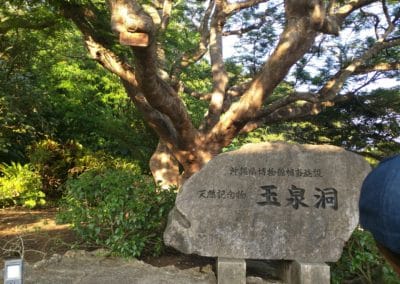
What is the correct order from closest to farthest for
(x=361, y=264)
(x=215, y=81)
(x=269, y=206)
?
(x=269, y=206) < (x=361, y=264) < (x=215, y=81)

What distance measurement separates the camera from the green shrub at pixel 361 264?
499cm

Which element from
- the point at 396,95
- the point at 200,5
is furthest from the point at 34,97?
the point at 396,95

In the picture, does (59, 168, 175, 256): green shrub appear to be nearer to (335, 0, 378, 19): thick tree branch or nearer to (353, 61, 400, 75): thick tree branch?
(335, 0, 378, 19): thick tree branch

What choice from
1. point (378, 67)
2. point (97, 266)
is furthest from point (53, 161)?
point (378, 67)

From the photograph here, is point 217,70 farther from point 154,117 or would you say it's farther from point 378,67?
point 378,67

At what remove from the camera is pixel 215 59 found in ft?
24.4

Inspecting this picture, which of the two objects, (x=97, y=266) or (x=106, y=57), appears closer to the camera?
(x=97, y=266)

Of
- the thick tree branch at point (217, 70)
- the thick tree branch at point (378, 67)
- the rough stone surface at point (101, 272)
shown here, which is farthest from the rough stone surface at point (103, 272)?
the thick tree branch at point (378, 67)

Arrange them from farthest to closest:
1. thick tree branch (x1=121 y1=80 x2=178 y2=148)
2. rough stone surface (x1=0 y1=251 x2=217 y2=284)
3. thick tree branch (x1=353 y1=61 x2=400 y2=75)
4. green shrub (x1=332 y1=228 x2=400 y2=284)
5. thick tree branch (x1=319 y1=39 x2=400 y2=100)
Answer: thick tree branch (x1=353 y1=61 x2=400 y2=75)
thick tree branch (x1=319 y1=39 x2=400 y2=100)
thick tree branch (x1=121 y1=80 x2=178 y2=148)
green shrub (x1=332 y1=228 x2=400 y2=284)
rough stone surface (x1=0 y1=251 x2=217 y2=284)

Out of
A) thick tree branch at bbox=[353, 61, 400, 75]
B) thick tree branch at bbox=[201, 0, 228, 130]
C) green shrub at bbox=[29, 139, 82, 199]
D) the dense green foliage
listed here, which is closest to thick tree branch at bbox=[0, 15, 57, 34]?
the dense green foliage

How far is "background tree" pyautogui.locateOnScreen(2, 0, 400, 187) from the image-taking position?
17.6ft

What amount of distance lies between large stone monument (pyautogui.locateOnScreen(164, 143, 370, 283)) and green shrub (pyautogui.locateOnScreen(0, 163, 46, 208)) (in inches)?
187

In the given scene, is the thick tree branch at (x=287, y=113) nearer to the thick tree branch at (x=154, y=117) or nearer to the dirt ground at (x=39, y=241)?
the thick tree branch at (x=154, y=117)

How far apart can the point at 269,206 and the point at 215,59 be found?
345 centimetres
